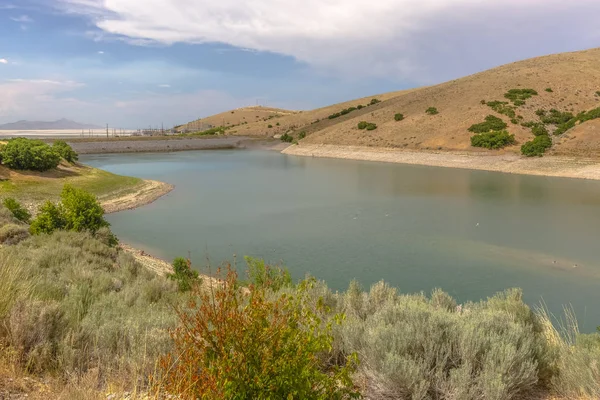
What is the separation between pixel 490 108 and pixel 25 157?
5032 centimetres

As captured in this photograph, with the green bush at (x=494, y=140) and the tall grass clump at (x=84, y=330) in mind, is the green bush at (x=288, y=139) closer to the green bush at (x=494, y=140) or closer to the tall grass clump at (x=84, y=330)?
the green bush at (x=494, y=140)

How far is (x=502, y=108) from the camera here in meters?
53.2

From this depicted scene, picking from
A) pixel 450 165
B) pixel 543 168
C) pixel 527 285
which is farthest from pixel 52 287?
pixel 450 165

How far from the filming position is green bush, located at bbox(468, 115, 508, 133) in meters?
47.3

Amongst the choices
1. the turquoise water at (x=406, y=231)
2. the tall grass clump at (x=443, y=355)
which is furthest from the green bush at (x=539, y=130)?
the tall grass clump at (x=443, y=355)

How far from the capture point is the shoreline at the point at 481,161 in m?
34.8

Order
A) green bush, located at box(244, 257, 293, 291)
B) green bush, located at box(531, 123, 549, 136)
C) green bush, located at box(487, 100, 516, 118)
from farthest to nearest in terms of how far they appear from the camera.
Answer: green bush, located at box(487, 100, 516, 118)
green bush, located at box(531, 123, 549, 136)
green bush, located at box(244, 257, 293, 291)

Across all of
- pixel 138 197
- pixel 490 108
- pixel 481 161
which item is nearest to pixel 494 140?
pixel 481 161

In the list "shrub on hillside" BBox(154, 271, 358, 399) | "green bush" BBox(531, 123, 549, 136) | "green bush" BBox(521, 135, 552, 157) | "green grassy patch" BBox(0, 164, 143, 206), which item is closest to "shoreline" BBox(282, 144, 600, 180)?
"green bush" BBox(521, 135, 552, 157)

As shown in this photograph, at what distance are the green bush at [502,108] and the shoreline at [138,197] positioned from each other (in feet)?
132

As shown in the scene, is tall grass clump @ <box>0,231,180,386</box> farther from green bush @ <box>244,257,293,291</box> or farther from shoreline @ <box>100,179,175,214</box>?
shoreline @ <box>100,179,175,214</box>

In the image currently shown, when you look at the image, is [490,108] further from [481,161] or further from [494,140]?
[481,161]

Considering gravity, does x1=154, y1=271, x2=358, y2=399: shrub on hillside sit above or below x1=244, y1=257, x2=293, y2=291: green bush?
above

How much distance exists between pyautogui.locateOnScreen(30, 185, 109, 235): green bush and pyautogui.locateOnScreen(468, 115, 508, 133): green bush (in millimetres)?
44003
